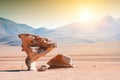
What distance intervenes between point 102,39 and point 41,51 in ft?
472

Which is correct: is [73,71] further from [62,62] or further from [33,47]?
[33,47]

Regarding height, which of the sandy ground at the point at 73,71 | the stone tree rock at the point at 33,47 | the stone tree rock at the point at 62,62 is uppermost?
the stone tree rock at the point at 33,47

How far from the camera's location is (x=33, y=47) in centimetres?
2630

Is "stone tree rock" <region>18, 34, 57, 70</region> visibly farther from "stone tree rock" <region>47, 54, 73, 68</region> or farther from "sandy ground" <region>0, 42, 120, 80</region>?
"stone tree rock" <region>47, 54, 73, 68</region>

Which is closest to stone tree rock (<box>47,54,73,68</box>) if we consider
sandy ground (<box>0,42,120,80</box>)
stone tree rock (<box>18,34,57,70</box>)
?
sandy ground (<box>0,42,120,80</box>)

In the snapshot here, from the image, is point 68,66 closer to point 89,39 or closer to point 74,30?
point 89,39

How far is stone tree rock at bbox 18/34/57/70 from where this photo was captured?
25.9 m

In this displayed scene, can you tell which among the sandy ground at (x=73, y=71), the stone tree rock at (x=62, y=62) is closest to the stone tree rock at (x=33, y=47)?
the sandy ground at (x=73, y=71)

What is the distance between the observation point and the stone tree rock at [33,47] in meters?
25.9

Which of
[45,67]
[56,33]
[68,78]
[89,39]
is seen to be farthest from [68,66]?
[56,33]

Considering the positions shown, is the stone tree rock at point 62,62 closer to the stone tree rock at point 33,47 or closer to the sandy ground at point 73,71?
the sandy ground at point 73,71

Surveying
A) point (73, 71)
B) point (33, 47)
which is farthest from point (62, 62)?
point (73, 71)

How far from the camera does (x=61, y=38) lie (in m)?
171

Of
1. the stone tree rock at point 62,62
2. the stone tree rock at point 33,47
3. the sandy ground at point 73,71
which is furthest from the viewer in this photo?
the stone tree rock at point 62,62
